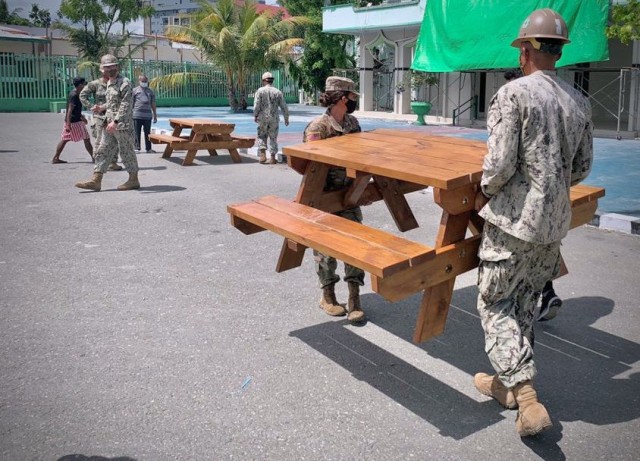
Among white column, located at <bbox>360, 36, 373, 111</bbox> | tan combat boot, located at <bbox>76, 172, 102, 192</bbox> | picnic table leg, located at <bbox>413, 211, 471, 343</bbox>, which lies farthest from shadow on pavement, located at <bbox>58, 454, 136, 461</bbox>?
white column, located at <bbox>360, 36, 373, 111</bbox>

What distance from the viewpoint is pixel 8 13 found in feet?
217

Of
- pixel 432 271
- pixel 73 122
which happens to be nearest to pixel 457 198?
pixel 432 271

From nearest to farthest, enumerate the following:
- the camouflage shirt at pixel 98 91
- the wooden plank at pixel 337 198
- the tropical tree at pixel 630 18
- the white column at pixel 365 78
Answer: the wooden plank at pixel 337 198 → the tropical tree at pixel 630 18 → the camouflage shirt at pixel 98 91 → the white column at pixel 365 78

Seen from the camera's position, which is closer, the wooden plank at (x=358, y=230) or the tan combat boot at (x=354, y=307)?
the wooden plank at (x=358, y=230)

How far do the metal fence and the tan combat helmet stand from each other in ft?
97.8

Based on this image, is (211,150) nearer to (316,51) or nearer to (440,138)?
(440,138)

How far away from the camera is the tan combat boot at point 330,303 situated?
180 inches

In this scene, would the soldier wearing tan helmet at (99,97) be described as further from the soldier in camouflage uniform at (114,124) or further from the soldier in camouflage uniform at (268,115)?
the soldier in camouflage uniform at (268,115)

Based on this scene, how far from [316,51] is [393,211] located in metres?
29.9

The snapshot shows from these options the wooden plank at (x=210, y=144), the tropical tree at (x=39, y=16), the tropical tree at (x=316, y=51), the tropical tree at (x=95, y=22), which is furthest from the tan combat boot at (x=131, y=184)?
the tropical tree at (x=39, y=16)

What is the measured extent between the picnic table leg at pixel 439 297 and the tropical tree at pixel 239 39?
90.5ft

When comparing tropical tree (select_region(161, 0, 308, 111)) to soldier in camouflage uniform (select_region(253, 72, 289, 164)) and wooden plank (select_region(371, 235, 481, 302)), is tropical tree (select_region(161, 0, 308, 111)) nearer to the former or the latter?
soldier in camouflage uniform (select_region(253, 72, 289, 164))

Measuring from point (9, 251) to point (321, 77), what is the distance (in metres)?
29.3

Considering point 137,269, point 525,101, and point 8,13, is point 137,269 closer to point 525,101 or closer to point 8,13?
point 525,101
